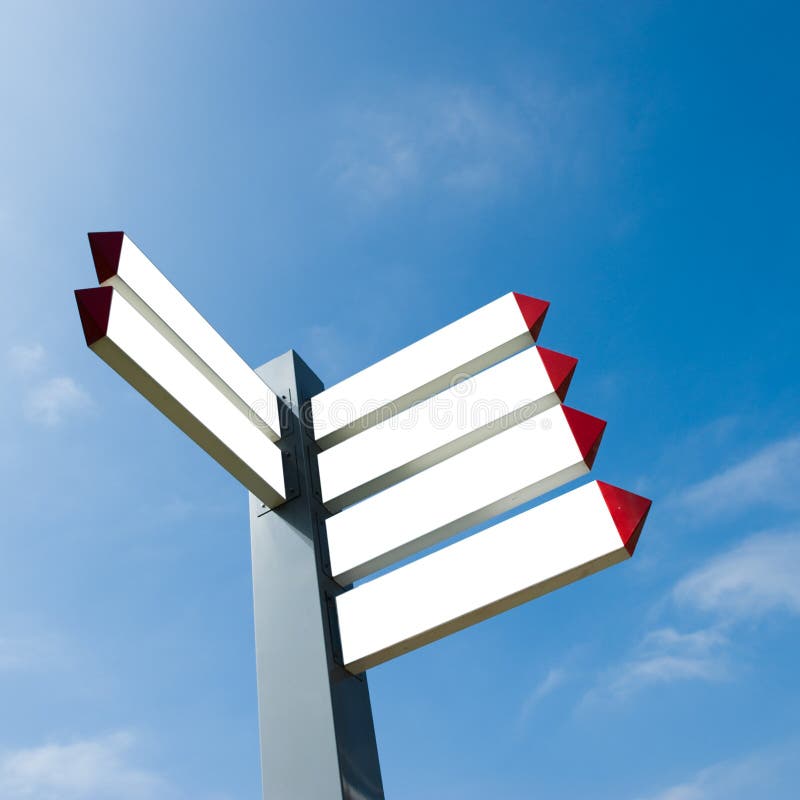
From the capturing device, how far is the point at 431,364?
213 cm

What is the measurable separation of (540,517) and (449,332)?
2.20 ft

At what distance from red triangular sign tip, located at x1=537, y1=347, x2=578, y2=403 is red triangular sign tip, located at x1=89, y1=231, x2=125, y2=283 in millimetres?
1039

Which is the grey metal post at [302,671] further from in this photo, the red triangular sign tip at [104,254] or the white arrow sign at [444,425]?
the red triangular sign tip at [104,254]

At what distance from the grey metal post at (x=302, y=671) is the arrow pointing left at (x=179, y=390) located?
9 cm

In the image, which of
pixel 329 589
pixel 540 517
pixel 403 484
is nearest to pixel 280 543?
pixel 329 589

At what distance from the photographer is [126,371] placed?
1600 millimetres

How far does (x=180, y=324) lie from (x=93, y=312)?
314 mm

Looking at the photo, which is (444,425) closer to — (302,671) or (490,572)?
(490,572)

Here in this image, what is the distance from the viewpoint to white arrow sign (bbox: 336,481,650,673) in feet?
5.32

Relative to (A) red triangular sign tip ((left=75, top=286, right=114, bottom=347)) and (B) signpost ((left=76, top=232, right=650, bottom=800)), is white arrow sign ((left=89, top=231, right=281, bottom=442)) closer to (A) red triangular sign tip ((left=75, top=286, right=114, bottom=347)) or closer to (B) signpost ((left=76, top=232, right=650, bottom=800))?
(B) signpost ((left=76, top=232, right=650, bottom=800))

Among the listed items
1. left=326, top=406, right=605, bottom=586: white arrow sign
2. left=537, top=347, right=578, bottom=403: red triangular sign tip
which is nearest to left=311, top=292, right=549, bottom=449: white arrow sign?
left=537, top=347, right=578, bottom=403: red triangular sign tip

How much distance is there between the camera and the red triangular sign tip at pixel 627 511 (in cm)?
159

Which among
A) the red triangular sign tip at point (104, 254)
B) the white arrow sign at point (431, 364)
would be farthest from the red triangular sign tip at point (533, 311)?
the red triangular sign tip at point (104, 254)

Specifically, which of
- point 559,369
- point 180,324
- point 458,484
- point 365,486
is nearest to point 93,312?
point 180,324
